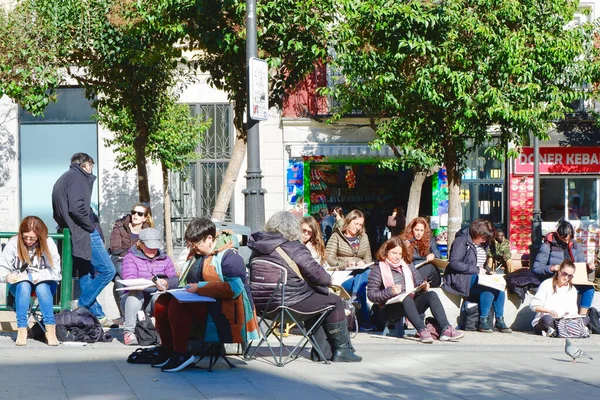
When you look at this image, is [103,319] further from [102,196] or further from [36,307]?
[102,196]

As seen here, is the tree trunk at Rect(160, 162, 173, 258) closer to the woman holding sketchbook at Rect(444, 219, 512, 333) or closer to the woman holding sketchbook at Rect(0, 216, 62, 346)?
the woman holding sketchbook at Rect(444, 219, 512, 333)

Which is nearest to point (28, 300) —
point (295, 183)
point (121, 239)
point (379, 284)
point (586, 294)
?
point (121, 239)

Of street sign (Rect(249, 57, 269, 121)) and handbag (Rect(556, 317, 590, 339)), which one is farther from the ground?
street sign (Rect(249, 57, 269, 121))

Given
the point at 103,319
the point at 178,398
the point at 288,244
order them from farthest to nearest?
the point at 103,319 → the point at 288,244 → the point at 178,398

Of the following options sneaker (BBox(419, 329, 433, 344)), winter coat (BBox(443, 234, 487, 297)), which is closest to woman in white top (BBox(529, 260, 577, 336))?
winter coat (BBox(443, 234, 487, 297))

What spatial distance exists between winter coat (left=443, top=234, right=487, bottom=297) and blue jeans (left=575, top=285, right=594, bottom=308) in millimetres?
1279

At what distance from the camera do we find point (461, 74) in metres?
15.8

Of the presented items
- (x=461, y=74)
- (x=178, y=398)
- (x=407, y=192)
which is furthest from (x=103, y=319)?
(x=407, y=192)

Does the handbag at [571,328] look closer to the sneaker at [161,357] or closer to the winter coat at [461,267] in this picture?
the winter coat at [461,267]

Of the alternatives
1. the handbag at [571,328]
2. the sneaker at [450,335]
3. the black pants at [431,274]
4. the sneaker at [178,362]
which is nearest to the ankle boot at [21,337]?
the sneaker at [178,362]

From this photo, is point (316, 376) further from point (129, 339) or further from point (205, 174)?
point (205, 174)

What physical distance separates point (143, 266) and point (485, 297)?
4156 mm

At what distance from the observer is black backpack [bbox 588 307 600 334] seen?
11945 mm

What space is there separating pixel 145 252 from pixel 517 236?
15818 mm
